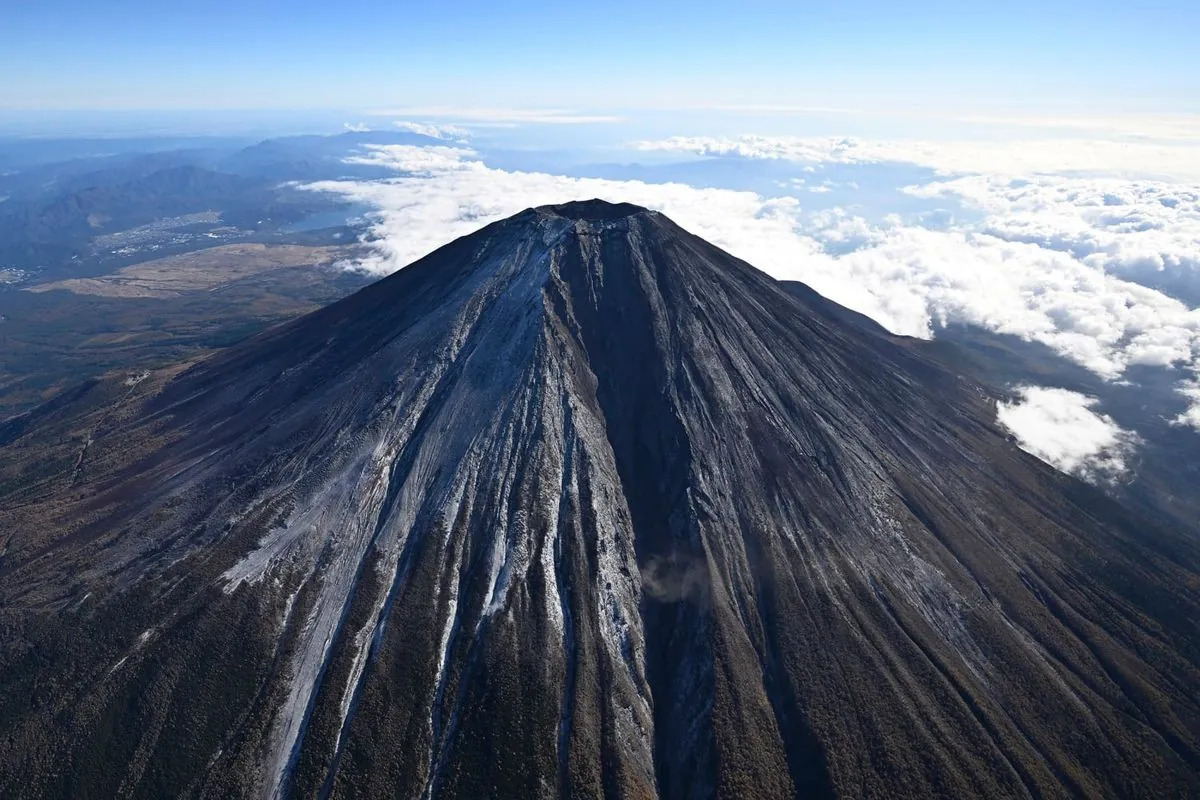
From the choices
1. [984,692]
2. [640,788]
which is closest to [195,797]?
[640,788]

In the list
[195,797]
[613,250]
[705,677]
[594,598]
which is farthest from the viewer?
[613,250]

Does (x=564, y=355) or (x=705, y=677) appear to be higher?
(x=564, y=355)

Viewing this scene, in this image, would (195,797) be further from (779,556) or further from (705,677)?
(779,556)

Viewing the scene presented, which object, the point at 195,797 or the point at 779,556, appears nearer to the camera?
the point at 195,797

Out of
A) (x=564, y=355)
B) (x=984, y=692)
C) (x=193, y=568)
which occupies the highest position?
(x=564, y=355)

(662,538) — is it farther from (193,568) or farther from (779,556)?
(193,568)

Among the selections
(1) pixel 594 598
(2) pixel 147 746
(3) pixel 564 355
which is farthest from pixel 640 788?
(3) pixel 564 355

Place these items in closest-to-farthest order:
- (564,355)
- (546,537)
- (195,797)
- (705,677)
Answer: (195,797) < (705,677) < (546,537) < (564,355)
